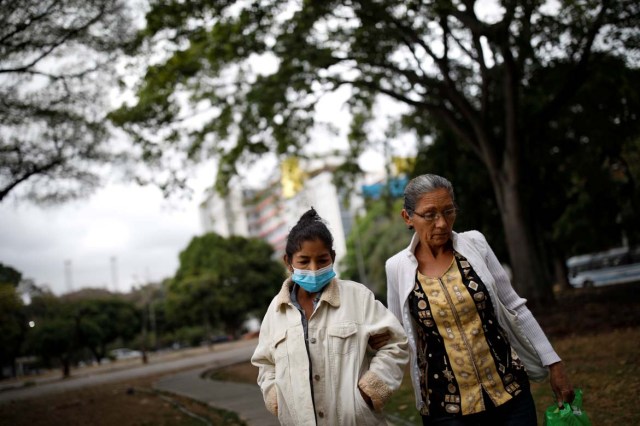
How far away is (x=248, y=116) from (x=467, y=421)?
12379 millimetres

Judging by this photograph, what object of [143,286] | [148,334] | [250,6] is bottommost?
[148,334]

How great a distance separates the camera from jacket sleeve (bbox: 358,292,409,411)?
2.74 metres

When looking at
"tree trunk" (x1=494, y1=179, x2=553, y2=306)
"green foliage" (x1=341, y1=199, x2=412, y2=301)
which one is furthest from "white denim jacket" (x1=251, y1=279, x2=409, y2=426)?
"green foliage" (x1=341, y1=199, x2=412, y2=301)

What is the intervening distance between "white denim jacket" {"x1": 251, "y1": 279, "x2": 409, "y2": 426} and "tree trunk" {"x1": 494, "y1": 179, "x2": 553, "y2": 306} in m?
12.6

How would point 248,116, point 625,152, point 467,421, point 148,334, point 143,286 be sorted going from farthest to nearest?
1. point 148,334
2. point 143,286
3. point 625,152
4. point 248,116
5. point 467,421

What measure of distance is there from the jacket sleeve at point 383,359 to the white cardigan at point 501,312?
19cm

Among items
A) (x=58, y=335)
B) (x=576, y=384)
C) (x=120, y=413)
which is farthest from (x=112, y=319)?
(x=576, y=384)

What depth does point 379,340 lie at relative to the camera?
9.58ft

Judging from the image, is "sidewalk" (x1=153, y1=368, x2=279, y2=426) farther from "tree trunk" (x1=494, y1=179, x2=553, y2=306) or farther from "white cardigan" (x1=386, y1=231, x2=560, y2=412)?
"tree trunk" (x1=494, y1=179, x2=553, y2=306)

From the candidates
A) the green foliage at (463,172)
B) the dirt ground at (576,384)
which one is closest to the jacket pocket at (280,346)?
the dirt ground at (576,384)

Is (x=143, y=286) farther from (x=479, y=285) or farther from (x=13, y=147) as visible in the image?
(x=479, y=285)

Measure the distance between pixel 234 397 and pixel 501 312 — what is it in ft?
28.1

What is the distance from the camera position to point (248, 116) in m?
14.6

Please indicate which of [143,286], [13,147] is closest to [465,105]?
[13,147]
